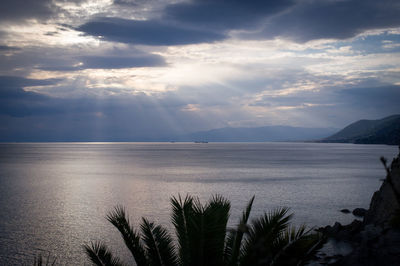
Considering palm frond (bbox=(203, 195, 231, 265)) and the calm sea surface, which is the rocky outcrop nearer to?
palm frond (bbox=(203, 195, 231, 265))

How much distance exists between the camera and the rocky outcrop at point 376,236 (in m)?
16.9

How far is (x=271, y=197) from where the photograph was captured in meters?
46.2

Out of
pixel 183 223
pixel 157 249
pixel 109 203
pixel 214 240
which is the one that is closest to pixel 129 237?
pixel 157 249

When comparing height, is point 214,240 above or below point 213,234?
below

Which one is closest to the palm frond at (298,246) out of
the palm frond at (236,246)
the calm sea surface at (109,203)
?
the palm frond at (236,246)

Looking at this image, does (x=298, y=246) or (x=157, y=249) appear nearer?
(x=298, y=246)

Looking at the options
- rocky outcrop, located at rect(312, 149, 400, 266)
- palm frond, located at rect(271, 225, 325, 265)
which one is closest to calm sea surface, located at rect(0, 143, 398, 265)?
rocky outcrop, located at rect(312, 149, 400, 266)

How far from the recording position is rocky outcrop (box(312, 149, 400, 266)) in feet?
55.5

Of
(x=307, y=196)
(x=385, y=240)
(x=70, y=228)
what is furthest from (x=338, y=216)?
(x=70, y=228)

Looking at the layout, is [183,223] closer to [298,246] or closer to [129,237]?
[129,237]

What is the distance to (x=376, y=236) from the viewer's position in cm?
1873

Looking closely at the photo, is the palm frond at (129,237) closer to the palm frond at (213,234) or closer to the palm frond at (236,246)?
the palm frond at (213,234)

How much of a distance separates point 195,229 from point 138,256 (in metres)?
2.35

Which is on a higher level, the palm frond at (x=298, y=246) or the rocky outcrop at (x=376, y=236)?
the palm frond at (x=298, y=246)
